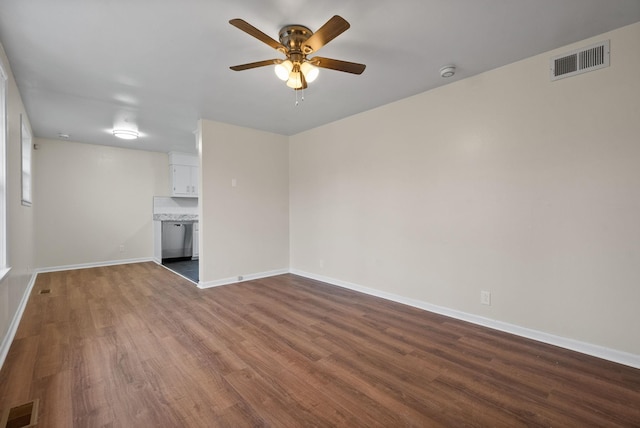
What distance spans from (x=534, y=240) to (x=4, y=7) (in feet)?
13.6

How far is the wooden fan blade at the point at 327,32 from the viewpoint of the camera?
1.58m

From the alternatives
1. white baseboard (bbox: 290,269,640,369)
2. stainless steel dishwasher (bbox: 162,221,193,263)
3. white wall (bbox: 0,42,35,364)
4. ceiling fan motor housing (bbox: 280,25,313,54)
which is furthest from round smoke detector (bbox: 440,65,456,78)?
stainless steel dishwasher (bbox: 162,221,193,263)

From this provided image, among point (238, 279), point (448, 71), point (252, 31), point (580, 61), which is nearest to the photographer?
point (252, 31)

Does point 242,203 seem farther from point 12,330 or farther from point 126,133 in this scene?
point 12,330

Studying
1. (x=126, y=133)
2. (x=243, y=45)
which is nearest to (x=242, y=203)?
(x=126, y=133)

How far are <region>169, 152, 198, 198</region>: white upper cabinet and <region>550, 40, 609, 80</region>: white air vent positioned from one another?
635 cm

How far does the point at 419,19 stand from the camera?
1949 mm

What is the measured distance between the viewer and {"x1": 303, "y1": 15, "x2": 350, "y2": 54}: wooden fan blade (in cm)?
158

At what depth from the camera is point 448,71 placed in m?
2.63

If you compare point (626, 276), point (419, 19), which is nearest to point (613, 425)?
point (626, 276)

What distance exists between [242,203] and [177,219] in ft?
9.49

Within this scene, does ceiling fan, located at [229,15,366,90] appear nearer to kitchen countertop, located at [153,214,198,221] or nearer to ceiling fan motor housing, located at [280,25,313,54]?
ceiling fan motor housing, located at [280,25,313,54]

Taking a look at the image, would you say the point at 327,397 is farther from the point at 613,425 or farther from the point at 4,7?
the point at 4,7

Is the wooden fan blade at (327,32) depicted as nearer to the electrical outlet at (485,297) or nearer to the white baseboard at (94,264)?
the electrical outlet at (485,297)
